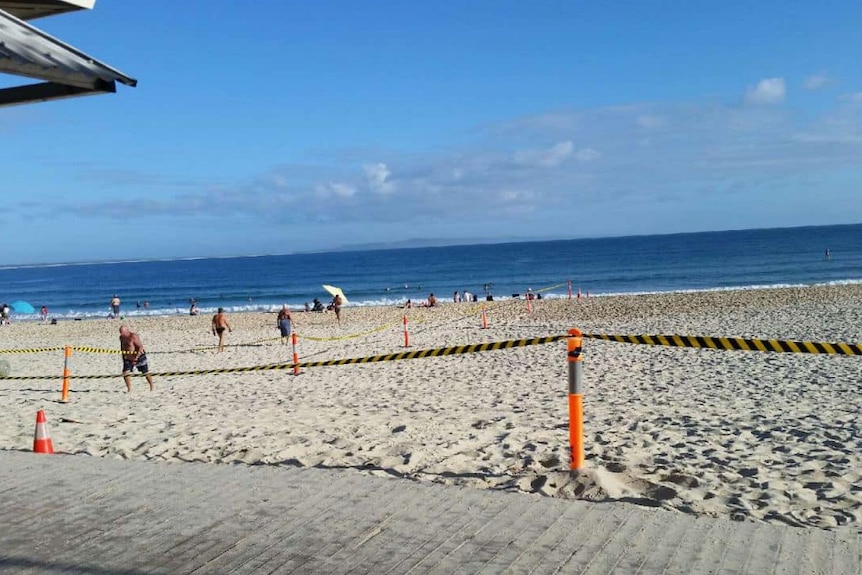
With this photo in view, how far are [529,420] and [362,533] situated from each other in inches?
175

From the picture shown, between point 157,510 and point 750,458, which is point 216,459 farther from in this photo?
point 750,458

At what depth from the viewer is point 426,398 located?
11.3 metres

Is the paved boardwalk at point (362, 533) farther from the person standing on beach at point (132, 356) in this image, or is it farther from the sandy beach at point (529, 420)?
the person standing on beach at point (132, 356)

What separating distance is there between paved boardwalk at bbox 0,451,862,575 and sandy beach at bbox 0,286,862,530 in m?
0.52

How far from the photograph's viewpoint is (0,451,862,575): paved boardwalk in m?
3.95

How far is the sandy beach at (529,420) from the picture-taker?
553 centimetres

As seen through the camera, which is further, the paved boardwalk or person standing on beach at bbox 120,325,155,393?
person standing on beach at bbox 120,325,155,393

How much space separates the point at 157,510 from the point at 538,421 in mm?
4678

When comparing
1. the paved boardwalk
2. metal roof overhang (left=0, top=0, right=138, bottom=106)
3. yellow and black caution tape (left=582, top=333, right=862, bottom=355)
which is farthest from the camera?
yellow and black caution tape (left=582, top=333, right=862, bottom=355)

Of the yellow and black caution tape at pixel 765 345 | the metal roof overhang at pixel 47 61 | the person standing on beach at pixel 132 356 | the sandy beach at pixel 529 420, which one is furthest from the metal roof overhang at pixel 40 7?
the person standing on beach at pixel 132 356

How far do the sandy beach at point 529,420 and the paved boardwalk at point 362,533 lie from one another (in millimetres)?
522

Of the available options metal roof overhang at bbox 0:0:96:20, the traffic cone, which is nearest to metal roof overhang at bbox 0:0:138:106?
metal roof overhang at bbox 0:0:96:20

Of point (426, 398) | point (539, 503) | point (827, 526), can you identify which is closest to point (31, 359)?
point (426, 398)

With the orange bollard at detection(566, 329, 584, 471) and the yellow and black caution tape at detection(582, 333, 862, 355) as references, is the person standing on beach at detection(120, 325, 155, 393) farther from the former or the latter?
the yellow and black caution tape at detection(582, 333, 862, 355)
